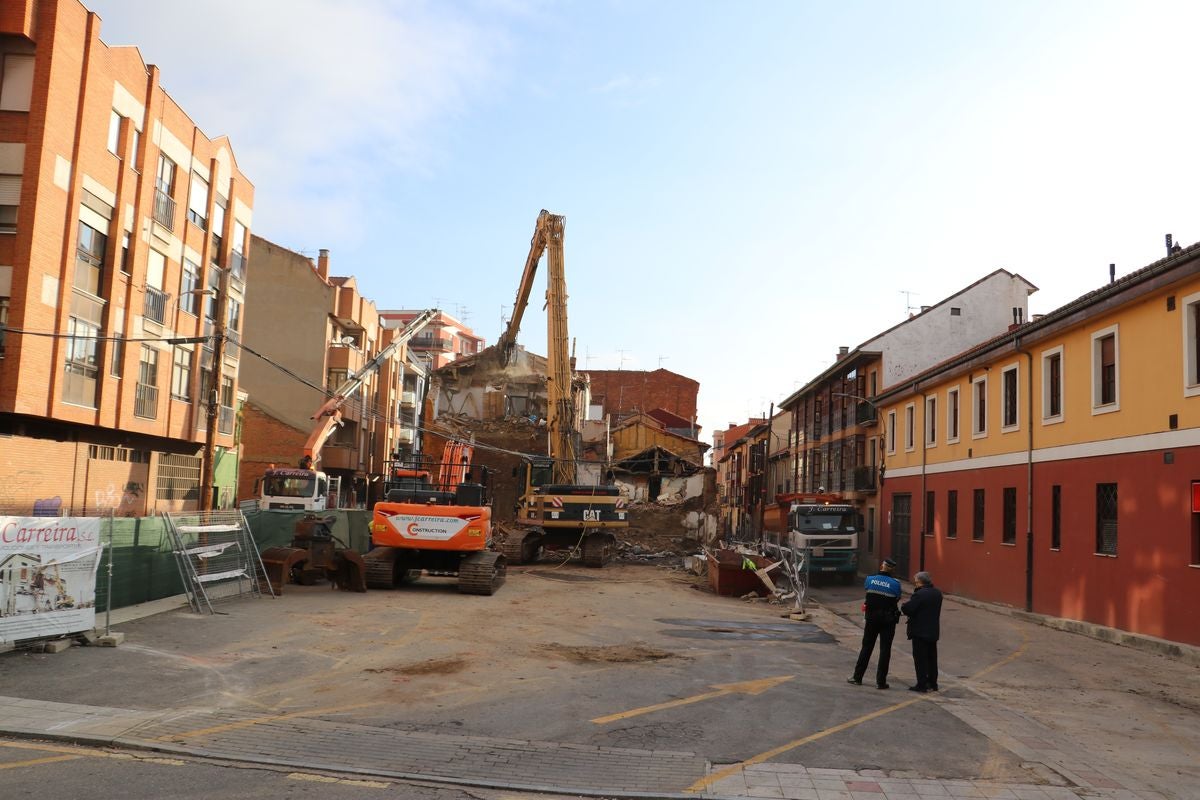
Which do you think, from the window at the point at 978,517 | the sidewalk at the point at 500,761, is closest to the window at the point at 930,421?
the window at the point at 978,517

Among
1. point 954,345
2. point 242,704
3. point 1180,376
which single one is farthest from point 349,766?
point 954,345

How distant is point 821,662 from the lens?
548 inches

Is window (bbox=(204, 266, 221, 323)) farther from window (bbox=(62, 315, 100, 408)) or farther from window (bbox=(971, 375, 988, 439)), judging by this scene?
window (bbox=(971, 375, 988, 439))

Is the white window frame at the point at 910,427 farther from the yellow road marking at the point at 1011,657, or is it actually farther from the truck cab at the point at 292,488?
the truck cab at the point at 292,488

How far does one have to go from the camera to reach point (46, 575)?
446 inches

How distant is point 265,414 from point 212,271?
547 inches

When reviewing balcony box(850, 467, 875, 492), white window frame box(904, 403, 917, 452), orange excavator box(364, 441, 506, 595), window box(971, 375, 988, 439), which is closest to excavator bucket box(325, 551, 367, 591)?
orange excavator box(364, 441, 506, 595)

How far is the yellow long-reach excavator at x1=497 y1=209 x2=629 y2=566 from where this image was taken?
103 ft

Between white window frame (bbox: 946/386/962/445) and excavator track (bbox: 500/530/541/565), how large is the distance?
13871 mm

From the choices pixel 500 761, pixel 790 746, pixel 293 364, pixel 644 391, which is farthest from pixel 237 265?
pixel 644 391

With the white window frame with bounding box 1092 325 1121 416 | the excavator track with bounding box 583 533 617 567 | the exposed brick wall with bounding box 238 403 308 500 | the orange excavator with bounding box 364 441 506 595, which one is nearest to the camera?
the white window frame with bounding box 1092 325 1121 416

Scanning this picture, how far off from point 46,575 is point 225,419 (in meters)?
25.2

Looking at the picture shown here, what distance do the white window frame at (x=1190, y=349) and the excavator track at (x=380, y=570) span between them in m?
16.2

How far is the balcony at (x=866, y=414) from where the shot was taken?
39.2 meters
